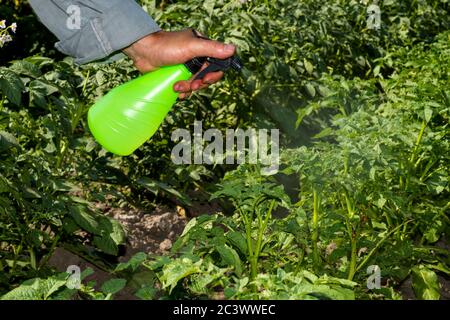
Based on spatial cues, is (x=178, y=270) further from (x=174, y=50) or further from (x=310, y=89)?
(x=310, y=89)

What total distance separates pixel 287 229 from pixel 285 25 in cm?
218

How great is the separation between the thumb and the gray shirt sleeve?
105 mm

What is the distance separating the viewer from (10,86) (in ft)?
9.40

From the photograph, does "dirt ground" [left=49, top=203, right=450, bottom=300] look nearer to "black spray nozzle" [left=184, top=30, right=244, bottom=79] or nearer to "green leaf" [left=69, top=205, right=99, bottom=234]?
"green leaf" [left=69, top=205, right=99, bottom=234]

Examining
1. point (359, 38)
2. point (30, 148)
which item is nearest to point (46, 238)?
point (30, 148)

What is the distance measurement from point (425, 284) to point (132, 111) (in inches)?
58.1

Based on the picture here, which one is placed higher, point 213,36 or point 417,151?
point 213,36

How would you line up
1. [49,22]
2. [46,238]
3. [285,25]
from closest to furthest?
[49,22], [46,238], [285,25]

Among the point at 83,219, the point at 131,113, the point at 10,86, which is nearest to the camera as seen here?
the point at 131,113

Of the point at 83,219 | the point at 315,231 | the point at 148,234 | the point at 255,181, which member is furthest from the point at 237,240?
the point at 148,234

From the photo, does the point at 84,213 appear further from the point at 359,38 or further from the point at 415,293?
the point at 359,38

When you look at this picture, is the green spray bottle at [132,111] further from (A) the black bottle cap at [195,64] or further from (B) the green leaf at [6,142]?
(B) the green leaf at [6,142]

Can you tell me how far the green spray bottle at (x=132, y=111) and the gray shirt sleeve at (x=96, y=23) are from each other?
198 millimetres

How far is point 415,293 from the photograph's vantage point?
3.16m
